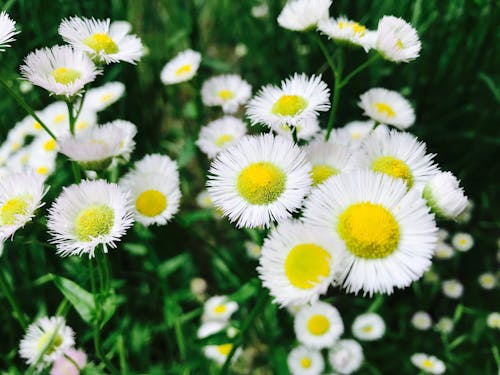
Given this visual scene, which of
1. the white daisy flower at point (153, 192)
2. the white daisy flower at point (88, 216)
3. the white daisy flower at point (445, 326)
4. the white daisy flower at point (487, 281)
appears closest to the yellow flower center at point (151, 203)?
the white daisy flower at point (153, 192)

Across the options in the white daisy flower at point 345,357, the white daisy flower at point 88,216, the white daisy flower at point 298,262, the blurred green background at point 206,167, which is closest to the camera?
the white daisy flower at point 298,262

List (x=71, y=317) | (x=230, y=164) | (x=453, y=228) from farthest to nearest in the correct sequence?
(x=453, y=228) < (x=71, y=317) < (x=230, y=164)

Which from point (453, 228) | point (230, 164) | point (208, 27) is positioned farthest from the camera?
point (208, 27)

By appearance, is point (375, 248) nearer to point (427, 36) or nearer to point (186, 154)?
point (186, 154)

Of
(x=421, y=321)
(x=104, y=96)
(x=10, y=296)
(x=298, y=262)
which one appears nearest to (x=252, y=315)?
(x=298, y=262)

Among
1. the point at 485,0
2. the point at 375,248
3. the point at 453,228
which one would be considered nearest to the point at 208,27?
the point at 485,0

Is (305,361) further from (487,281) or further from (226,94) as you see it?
(226,94)

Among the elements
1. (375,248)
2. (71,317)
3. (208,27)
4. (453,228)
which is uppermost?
(208,27)

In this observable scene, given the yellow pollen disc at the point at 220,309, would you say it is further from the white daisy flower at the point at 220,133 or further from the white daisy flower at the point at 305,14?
the white daisy flower at the point at 305,14
